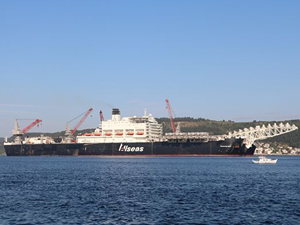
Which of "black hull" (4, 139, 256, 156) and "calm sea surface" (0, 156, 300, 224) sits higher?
"black hull" (4, 139, 256, 156)

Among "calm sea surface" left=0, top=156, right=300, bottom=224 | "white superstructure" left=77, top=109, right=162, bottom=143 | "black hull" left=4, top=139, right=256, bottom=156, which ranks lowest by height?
"calm sea surface" left=0, top=156, right=300, bottom=224

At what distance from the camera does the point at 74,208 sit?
41.4 m

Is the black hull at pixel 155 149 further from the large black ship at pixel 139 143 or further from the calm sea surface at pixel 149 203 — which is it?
the calm sea surface at pixel 149 203

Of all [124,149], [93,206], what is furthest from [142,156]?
[93,206]

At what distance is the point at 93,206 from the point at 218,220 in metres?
12.4

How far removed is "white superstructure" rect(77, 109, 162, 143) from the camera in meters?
175

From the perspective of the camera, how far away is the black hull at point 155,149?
161m

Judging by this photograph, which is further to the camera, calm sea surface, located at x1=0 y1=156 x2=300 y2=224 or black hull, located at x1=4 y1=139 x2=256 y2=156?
black hull, located at x1=4 y1=139 x2=256 y2=156

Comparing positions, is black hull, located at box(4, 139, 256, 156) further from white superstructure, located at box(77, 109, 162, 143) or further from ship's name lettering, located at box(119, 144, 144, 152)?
white superstructure, located at box(77, 109, 162, 143)

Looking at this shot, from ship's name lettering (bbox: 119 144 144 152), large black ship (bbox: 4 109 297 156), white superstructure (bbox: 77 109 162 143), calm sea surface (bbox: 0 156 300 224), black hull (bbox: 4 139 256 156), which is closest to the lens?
calm sea surface (bbox: 0 156 300 224)

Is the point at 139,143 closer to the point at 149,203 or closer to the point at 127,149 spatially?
the point at 127,149

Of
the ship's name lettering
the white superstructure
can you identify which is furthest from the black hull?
the white superstructure

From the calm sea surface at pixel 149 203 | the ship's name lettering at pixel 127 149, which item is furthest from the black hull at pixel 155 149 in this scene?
the calm sea surface at pixel 149 203

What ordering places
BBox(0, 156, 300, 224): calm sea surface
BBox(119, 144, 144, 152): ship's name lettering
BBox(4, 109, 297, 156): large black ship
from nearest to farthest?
BBox(0, 156, 300, 224): calm sea surface, BBox(4, 109, 297, 156): large black ship, BBox(119, 144, 144, 152): ship's name lettering
